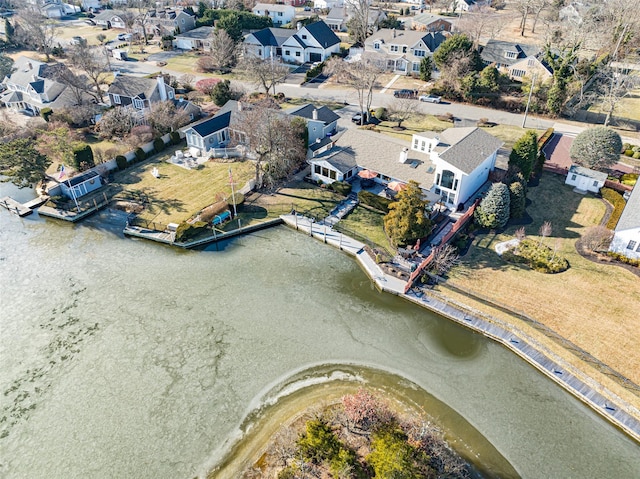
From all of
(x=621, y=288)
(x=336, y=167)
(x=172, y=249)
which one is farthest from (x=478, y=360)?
(x=172, y=249)

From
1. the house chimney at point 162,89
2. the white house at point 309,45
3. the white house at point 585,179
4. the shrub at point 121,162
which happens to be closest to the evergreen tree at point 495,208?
the white house at point 585,179

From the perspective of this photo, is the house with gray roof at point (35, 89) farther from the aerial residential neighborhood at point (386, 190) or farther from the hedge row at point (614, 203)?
the hedge row at point (614, 203)

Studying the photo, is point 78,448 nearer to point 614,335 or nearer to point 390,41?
point 614,335

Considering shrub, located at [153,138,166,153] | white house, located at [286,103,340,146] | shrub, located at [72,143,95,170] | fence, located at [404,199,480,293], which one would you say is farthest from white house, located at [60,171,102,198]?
fence, located at [404,199,480,293]

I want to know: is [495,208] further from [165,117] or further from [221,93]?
[221,93]

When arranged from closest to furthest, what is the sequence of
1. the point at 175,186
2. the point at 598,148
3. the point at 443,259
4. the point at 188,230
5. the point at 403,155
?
1. the point at 443,259
2. the point at 188,230
3. the point at 403,155
4. the point at 598,148
5. the point at 175,186

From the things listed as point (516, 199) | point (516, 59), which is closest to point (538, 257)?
point (516, 199)
